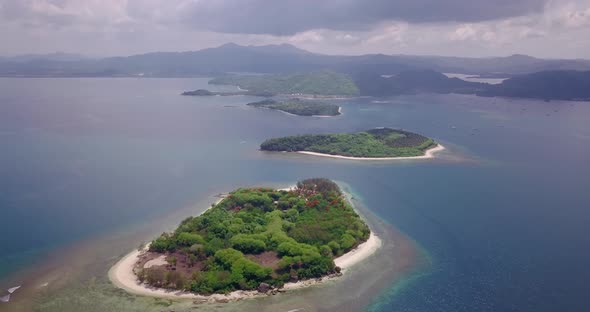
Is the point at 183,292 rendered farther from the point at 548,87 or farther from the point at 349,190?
the point at 548,87

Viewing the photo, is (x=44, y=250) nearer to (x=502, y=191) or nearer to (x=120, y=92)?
(x=502, y=191)

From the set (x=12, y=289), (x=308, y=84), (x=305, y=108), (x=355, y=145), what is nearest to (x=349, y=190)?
(x=355, y=145)

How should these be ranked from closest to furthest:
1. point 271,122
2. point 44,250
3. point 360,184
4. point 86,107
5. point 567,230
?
point 44,250
point 567,230
point 360,184
point 271,122
point 86,107

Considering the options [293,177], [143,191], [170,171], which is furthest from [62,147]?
[293,177]

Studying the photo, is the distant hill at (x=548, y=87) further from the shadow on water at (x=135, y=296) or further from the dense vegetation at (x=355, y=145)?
the shadow on water at (x=135, y=296)

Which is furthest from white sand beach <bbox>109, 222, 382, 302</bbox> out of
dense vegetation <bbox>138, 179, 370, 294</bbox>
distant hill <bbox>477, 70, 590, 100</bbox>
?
distant hill <bbox>477, 70, 590, 100</bbox>

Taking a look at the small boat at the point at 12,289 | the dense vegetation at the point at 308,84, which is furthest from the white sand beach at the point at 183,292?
the dense vegetation at the point at 308,84

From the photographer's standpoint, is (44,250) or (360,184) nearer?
(44,250)
